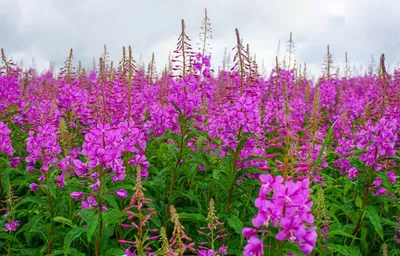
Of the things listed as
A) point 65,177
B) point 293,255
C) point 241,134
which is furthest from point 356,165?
point 65,177

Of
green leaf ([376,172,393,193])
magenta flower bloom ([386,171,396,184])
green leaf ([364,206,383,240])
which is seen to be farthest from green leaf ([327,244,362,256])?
magenta flower bloom ([386,171,396,184])

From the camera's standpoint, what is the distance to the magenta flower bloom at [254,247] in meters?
2.49

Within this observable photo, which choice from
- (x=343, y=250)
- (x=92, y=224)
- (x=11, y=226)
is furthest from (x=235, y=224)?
(x=11, y=226)

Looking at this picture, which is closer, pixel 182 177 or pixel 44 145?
pixel 44 145

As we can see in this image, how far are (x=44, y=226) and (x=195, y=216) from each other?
172 cm

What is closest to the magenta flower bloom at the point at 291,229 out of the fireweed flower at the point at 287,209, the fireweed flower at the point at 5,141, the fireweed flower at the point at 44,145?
the fireweed flower at the point at 287,209

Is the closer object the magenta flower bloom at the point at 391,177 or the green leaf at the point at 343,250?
the green leaf at the point at 343,250

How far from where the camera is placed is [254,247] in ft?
8.22

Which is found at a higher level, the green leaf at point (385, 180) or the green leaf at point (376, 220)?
the green leaf at point (385, 180)

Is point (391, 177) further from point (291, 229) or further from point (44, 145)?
point (44, 145)

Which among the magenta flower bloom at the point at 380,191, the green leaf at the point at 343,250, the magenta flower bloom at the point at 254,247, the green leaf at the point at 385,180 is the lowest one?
the green leaf at the point at 343,250

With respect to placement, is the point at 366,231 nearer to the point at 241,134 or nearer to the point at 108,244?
the point at 241,134

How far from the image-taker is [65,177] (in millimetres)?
4586

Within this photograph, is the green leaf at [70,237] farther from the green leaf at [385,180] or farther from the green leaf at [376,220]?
the green leaf at [385,180]
